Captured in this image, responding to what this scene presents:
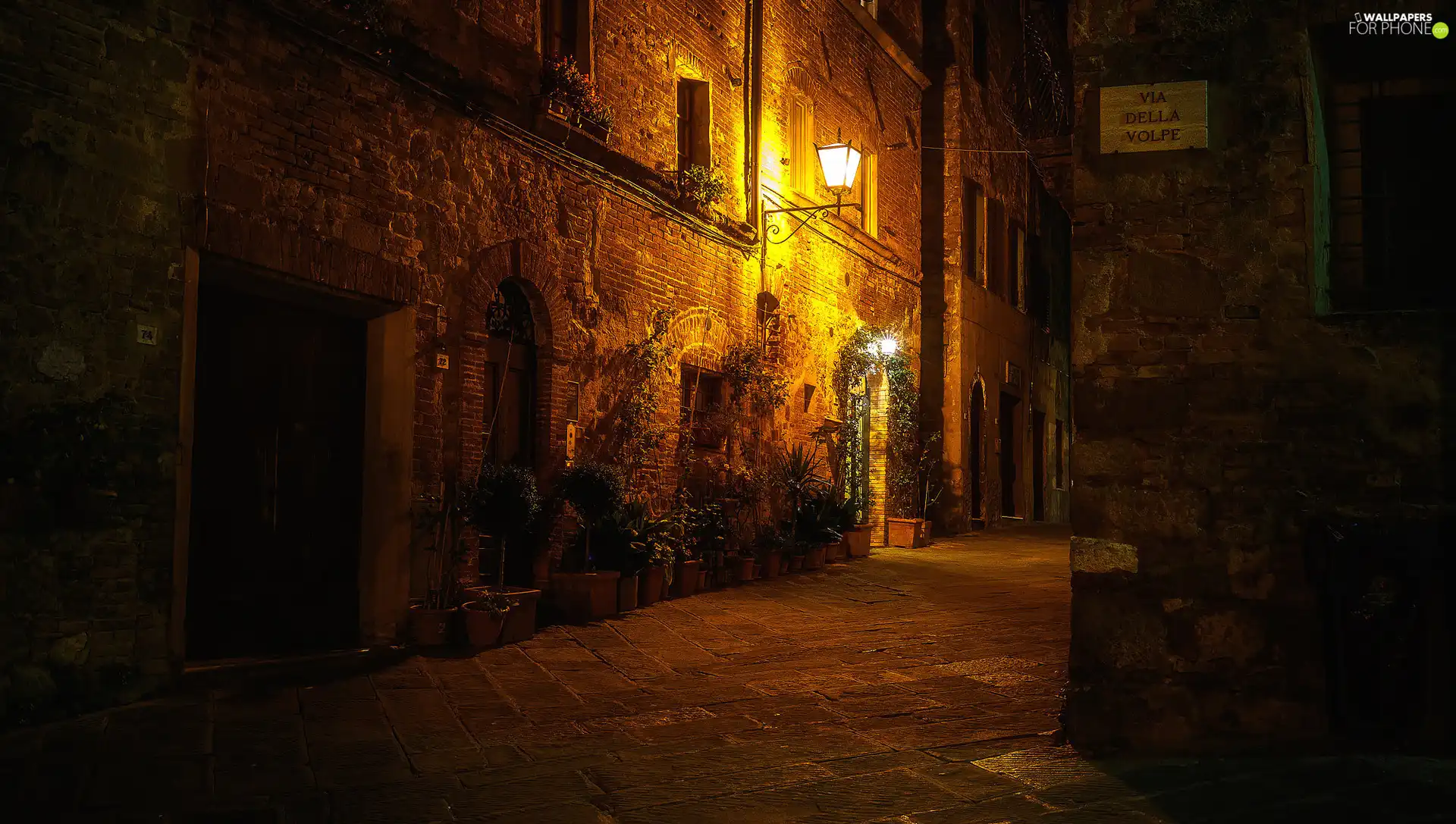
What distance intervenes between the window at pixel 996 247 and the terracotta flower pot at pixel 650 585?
34.7ft

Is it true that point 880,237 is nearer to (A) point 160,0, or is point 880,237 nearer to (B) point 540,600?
(B) point 540,600

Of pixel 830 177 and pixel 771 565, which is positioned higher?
pixel 830 177

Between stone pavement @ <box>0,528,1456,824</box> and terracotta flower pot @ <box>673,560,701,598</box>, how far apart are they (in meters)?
2.13

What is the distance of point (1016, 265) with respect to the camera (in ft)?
→ 63.6

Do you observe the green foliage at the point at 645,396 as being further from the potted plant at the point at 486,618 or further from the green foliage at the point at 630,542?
the potted plant at the point at 486,618

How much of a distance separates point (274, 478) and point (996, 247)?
552 inches

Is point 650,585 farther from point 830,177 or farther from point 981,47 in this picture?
point 981,47

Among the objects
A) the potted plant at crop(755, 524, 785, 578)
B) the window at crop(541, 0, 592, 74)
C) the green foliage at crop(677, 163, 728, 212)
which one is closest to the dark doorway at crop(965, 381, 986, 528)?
the potted plant at crop(755, 524, 785, 578)

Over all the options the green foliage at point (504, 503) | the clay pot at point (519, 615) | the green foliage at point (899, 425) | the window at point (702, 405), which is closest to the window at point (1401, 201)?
the green foliage at point (504, 503)

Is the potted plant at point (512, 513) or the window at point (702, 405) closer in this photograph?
the potted plant at point (512, 513)

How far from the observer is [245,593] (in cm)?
654

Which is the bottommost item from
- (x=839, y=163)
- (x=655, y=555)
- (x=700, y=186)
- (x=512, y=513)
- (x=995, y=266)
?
(x=655, y=555)

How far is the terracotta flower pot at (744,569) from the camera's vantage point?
1029cm

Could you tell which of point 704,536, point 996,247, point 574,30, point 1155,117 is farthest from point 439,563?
point 996,247
